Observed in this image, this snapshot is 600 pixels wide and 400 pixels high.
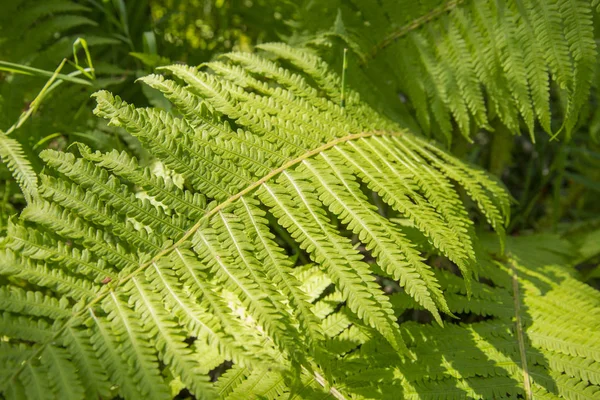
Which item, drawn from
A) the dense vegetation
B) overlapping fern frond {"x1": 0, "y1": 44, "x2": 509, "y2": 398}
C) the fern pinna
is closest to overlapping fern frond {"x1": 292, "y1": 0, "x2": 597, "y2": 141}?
the dense vegetation

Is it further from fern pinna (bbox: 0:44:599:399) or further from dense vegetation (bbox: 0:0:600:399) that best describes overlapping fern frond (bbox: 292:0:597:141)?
fern pinna (bbox: 0:44:599:399)

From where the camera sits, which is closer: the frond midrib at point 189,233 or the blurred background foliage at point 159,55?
the frond midrib at point 189,233

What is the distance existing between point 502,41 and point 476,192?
0.61 meters

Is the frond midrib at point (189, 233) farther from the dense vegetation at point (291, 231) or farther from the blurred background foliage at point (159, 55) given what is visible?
the blurred background foliage at point (159, 55)

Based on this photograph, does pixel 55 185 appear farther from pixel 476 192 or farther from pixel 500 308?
pixel 500 308

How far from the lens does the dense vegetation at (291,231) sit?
88 centimetres

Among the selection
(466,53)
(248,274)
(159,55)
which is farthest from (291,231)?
(159,55)

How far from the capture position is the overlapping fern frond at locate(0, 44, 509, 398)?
84 centimetres

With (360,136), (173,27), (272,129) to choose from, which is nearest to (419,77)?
(360,136)

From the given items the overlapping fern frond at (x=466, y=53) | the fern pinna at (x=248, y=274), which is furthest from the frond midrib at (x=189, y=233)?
the overlapping fern frond at (x=466, y=53)

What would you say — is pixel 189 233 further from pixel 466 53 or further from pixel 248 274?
pixel 466 53

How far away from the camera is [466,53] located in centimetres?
165

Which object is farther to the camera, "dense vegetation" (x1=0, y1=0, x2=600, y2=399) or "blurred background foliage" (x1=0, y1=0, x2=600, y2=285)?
"blurred background foliage" (x1=0, y1=0, x2=600, y2=285)

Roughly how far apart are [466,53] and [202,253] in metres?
1.22
